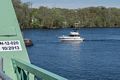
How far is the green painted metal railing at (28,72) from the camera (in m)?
5.71

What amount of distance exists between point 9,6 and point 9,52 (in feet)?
3.23

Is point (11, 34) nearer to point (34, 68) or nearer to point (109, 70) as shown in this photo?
point (34, 68)

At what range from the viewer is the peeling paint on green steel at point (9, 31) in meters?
8.12

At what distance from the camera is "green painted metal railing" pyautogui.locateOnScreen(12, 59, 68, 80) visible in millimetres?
5712

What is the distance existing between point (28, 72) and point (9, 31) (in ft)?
5.59

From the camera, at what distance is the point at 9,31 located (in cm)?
846

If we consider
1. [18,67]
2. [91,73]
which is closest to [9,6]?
[18,67]

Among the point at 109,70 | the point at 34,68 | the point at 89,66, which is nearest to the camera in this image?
the point at 34,68

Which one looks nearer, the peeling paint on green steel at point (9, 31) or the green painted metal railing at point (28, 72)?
the green painted metal railing at point (28, 72)

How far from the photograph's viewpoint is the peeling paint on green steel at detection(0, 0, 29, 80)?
26.6ft

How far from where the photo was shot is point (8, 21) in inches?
334

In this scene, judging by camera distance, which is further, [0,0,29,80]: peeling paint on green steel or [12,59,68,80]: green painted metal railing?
[0,0,29,80]: peeling paint on green steel

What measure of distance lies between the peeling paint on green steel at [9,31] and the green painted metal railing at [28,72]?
190 mm

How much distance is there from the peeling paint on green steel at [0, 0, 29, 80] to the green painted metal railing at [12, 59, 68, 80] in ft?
0.62
